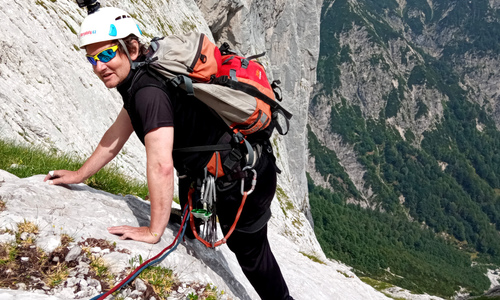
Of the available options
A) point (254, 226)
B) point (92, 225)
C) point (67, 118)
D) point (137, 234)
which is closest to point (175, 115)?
point (137, 234)

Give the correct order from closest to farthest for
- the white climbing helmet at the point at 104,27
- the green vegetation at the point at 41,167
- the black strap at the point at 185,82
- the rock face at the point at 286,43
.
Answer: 1. the white climbing helmet at the point at 104,27
2. the black strap at the point at 185,82
3. the green vegetation at the point at 41,167
4. the rock face at the point at 286,43

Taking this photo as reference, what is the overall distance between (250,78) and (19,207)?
11.8 ft

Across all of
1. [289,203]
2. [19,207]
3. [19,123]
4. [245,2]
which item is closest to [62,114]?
[19,123]

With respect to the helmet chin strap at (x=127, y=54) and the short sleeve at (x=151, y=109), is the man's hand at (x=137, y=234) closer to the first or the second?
the short sleeve at (x=151, y=109)

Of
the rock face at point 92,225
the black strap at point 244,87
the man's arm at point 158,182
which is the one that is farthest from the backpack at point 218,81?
the rock face at point 92,225

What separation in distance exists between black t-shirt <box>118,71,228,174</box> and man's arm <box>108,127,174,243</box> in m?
0.14

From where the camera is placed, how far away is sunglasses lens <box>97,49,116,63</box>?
4926 mm

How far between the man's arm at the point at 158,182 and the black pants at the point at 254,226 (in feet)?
2.99

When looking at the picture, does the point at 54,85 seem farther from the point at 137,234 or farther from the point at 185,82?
the point at 185,82

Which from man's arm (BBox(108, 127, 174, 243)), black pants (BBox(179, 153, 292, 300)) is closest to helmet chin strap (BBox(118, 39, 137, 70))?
man's arm (BBox(108, 127, 174, 243))

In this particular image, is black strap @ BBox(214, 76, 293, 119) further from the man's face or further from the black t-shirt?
the man's face

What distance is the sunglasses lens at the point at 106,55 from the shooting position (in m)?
4.93

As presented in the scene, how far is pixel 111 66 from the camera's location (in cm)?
500

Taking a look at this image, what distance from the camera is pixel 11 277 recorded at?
434 centimetres
